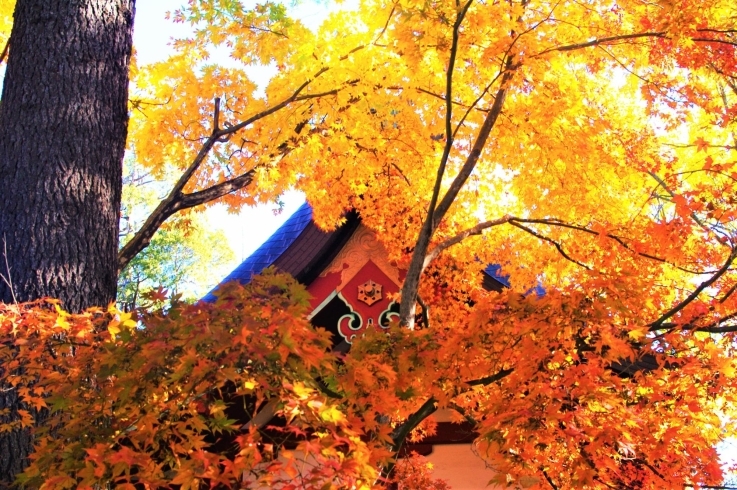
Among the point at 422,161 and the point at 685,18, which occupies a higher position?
the point at 685,18

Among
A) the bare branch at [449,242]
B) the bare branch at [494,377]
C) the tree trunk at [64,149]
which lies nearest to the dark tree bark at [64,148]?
the tree trunk at [64,149]

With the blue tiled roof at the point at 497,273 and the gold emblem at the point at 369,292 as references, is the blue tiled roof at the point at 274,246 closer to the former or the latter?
the gold emblem at the point at 369,292

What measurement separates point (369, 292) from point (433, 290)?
2.21 ft

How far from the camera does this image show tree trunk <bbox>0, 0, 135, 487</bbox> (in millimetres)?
3656

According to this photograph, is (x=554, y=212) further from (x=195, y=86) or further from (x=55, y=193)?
(x=55, y=193)

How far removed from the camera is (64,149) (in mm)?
3828

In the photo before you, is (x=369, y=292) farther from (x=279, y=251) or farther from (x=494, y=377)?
(x=494, y=377)

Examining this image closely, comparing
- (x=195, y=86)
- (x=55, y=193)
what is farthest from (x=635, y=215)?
(x=55, y=193)

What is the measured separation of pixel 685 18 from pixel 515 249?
3116mm

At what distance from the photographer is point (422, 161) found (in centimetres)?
691

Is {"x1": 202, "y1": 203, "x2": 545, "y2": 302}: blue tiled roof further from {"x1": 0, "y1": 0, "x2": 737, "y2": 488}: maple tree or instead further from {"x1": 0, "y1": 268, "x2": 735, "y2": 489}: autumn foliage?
{"x1": 0, "y1": 268, "x2": 735, "y2": 489}: autumn foliage

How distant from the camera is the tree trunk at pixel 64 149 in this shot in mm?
3656

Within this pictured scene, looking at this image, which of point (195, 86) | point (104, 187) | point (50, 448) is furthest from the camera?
point (195, 86)

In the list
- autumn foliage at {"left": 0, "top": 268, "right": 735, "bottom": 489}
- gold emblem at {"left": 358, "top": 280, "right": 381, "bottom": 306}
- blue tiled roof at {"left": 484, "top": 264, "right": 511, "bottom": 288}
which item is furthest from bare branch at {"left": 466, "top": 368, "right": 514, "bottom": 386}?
blue tiled roof at {"left": 484, "top": 264, "right": 511, "bottom": 288}
